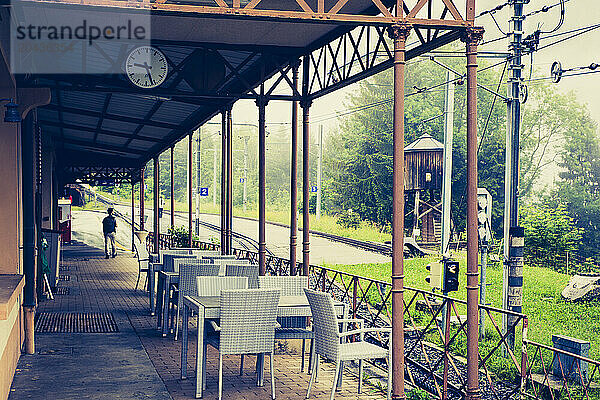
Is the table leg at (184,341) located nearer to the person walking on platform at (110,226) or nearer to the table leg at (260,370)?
the table leg at (260,370)

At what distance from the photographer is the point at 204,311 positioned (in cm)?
605

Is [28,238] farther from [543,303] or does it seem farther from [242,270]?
[543,303]

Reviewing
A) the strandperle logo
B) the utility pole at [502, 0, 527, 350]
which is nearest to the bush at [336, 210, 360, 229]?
the utility pole at [502, 0, 527, 350]

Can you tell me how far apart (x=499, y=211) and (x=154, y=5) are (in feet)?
136

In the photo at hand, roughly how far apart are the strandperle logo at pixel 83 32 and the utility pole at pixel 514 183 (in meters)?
5.44

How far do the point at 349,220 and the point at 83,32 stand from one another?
132ft

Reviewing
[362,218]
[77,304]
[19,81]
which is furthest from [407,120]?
[19,81]

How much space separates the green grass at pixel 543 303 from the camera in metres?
15.4

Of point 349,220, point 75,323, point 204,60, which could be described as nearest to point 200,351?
point 75,323

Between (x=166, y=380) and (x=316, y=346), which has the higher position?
(x=316, y=346)

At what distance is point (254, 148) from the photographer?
362 ft

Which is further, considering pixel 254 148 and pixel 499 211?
pixel 254 148

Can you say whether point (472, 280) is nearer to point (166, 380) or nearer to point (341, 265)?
point (166, 380)

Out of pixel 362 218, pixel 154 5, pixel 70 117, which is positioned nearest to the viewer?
pixel 154 5
